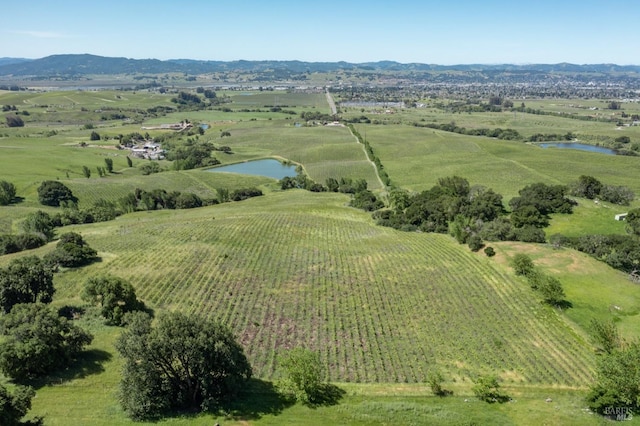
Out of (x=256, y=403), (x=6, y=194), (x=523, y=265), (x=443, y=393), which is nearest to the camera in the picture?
(x=256, y=403)

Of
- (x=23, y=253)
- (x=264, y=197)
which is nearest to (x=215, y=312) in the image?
(x=23, y=253)

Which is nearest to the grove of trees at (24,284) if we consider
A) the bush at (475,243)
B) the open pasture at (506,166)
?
the bush at (475,243)

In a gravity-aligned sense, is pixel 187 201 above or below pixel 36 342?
below

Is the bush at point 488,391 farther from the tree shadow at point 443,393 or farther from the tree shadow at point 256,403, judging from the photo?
the tree shadow at point 256,403

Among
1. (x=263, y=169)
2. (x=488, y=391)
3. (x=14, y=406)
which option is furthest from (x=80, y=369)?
(x=263, y=169)

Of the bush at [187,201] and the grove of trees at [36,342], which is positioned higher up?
the grove of trees at [36,342]

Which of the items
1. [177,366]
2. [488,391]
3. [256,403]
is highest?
[177,366]

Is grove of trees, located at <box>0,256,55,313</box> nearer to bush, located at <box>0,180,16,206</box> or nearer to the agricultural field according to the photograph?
the agricultural field

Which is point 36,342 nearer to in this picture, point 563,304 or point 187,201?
point 563,304
